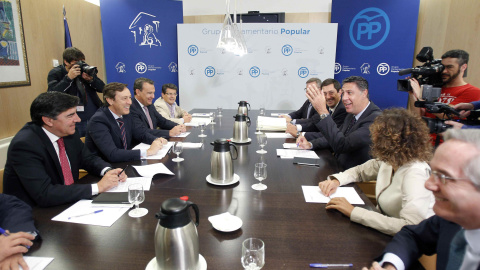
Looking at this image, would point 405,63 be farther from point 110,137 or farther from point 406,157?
point 110,137

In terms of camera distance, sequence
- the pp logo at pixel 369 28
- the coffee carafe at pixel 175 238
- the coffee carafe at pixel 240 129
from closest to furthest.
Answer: the coffee carafe at pixel 175 238 < the coffee carafe at pixel 240 129 < the pp logo at pixel 369 28

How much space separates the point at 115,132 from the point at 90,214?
124cm

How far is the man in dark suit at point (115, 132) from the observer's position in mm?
2270

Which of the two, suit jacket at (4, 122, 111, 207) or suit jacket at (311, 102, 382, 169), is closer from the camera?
suit jacket at (4, 122, 111, 207)

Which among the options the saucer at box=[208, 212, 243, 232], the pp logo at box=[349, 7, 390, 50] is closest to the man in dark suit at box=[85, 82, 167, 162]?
the saucer at box=[208, 212, 243, 232]

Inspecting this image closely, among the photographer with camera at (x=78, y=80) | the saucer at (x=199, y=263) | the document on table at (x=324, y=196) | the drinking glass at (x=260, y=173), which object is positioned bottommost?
the saucer at (x=199, y=263)

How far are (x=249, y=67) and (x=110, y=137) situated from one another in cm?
371

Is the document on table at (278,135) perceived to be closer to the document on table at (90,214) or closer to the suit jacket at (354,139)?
the suit jacket at (354,139)

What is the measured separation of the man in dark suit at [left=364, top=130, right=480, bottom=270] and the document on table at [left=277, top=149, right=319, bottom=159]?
4.34 feet

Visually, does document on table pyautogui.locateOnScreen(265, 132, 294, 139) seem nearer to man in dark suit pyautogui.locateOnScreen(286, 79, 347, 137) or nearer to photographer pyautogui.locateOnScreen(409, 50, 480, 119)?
man in dark suit pyautogui.locateOnScreen(286, 79, 347, 137)

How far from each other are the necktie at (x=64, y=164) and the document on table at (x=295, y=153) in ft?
5.01

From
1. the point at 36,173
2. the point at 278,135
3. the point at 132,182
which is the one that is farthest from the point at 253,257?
the point at 278,135

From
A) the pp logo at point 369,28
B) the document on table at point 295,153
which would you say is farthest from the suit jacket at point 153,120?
the pp logo at point 369,28

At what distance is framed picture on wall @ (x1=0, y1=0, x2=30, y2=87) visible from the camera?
11.8 feet
